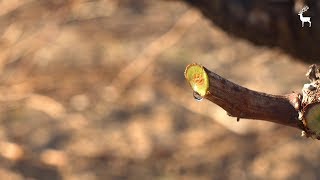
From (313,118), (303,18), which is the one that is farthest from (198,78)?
(303,18)

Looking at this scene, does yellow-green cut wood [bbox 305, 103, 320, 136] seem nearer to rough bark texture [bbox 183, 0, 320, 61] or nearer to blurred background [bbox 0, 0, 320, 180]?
blurred background [bbox 0, 0, 320, 180]

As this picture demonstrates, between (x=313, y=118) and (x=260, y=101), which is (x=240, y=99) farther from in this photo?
(x=313, y=118)

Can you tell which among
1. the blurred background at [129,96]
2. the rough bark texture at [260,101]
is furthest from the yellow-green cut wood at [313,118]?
the blurred background at [129,96]

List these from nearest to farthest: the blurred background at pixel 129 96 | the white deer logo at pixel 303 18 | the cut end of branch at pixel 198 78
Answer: the cut end of branch at pixel 198 78, the blurred background at pixel 129 96, the white deer logo at pixel 303 18

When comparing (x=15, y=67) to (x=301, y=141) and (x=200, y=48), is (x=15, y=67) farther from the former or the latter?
(x=301, y=141)

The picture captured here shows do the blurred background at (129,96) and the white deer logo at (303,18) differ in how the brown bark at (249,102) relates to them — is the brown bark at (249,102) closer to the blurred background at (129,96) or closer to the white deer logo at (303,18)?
the blurred background at (129,96)

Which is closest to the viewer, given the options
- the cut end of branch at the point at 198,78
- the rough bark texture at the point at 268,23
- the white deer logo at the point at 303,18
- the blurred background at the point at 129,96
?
the cut end of branch at the point at 198,78

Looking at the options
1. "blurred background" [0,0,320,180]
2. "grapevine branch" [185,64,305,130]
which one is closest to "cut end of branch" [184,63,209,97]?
"grapevine branch" [185,64,305,130]
